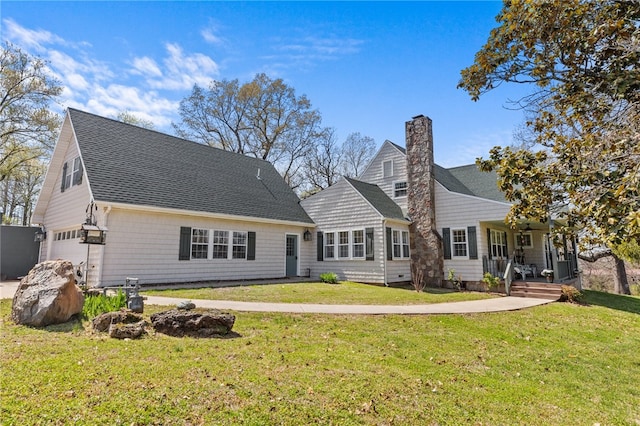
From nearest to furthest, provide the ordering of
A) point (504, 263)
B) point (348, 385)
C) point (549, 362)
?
point (348, 385), point (549, 362), point (504, 263)

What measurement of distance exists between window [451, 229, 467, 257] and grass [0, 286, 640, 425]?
8482 millimetres

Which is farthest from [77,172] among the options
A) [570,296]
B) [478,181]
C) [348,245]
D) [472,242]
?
[478,181]

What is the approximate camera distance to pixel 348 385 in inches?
162

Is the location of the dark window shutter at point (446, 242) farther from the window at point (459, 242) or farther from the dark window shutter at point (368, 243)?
the dark window shutter at point (368, 243)

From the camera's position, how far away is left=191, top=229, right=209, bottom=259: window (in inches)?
525

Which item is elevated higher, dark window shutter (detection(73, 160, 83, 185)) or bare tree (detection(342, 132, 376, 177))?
bare tree (detection(342, 132, 376, 177))

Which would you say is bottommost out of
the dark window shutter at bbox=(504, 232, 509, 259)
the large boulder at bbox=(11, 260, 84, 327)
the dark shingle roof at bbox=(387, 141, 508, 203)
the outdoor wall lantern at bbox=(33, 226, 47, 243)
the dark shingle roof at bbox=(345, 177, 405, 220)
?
the large boulder at bbox=(11, 260, 84, 327)

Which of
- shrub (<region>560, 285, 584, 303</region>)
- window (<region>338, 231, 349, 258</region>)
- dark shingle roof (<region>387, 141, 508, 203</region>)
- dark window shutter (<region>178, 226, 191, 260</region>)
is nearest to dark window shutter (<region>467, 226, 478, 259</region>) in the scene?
dark shingle roof (<region>387, 141, 508, 203</region>)

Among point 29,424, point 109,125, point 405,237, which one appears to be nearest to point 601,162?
point 29,424

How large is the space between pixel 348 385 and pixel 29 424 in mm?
3081

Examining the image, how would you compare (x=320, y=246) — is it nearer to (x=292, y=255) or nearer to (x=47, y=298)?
(x=292, y=255)

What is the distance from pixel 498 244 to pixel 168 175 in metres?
15.9

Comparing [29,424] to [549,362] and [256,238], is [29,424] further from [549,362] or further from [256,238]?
[256,238]

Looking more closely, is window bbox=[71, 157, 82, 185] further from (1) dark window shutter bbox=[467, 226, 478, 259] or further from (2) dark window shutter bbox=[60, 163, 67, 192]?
(1) dark window shutter bbox=[467, 226, 478, 259]
